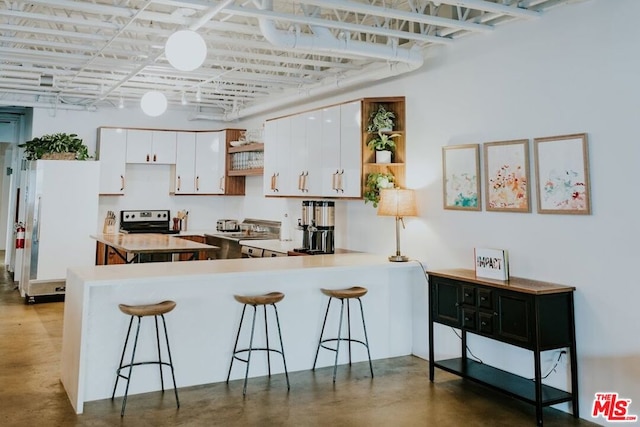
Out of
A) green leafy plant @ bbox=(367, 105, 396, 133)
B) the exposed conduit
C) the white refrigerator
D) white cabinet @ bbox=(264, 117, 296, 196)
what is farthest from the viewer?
the white refrigerator

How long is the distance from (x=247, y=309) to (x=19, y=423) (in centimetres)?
170

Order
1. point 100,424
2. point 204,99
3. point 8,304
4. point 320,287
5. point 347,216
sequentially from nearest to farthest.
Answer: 1. point 100,424
2. point 320,287
3. point 347,216
4. point 8,304
5. point 204,99

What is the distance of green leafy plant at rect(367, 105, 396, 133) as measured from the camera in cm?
490

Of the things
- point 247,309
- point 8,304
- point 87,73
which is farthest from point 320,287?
point 8,304

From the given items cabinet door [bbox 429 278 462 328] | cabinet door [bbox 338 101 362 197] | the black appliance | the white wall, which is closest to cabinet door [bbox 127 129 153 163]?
the black appliance

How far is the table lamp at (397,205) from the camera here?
4598 millimetres

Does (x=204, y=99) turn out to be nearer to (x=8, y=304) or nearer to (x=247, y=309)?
(x=8, y=304)

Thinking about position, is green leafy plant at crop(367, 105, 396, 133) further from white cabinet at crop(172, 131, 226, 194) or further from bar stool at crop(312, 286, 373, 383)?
white cabinet at crop(172, 131, 226, 194)

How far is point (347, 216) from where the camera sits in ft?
19.0

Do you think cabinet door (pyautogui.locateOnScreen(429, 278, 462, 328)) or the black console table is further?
cabinet door (pyautogui.locateOnScreen(429, 278, 462, 328))

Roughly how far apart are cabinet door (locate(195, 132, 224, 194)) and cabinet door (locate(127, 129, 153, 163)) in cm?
72

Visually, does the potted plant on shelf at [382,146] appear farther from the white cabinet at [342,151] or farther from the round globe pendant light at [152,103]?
the round globe pendant light at [152,103]

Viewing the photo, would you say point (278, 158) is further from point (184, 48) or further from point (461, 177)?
point (184, 48)

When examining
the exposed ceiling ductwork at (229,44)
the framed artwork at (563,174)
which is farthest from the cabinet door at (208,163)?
the framed artwork at (563,174)
